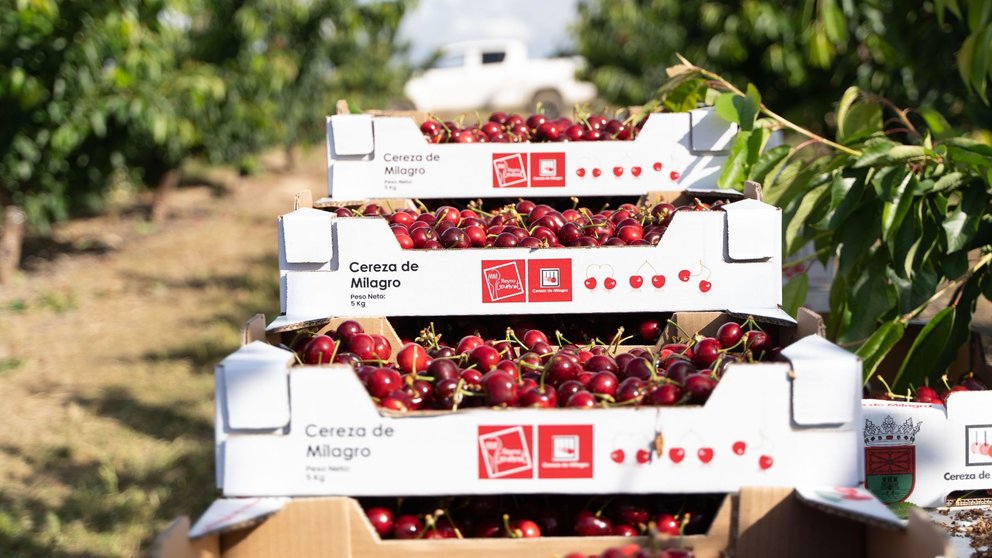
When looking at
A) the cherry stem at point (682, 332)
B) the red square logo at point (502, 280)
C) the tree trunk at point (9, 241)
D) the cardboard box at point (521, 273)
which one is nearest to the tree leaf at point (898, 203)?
the cardboard box at point (521, 273)

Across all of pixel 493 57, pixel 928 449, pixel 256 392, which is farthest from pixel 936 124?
pixel 493 57

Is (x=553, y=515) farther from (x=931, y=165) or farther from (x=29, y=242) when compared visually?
(x=29, y=242)

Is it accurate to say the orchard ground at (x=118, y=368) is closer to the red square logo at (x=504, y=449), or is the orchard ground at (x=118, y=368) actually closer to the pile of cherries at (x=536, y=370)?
the pile of cherries at (x=536, y=370)

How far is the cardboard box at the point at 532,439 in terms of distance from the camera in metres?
1.68

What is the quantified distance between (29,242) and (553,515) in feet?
28.0

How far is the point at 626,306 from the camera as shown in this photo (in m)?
2.36

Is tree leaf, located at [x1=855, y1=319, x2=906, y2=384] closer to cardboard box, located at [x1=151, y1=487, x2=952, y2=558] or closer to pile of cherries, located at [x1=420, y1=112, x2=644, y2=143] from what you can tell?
cardboard box, located at [x1=151, y1=487, x2=952, y2=558]

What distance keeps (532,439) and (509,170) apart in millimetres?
1457

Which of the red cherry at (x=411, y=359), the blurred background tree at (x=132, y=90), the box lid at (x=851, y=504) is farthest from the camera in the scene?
the blurred background tree at (x=132, y=90)

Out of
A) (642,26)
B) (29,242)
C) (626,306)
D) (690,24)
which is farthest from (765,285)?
(642,26)

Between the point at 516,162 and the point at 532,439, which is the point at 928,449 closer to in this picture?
the point at 532,439

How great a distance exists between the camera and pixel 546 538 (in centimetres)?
167

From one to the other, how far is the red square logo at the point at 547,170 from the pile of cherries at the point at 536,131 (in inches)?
6.6

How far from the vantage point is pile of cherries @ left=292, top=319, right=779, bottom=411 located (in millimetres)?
1812
